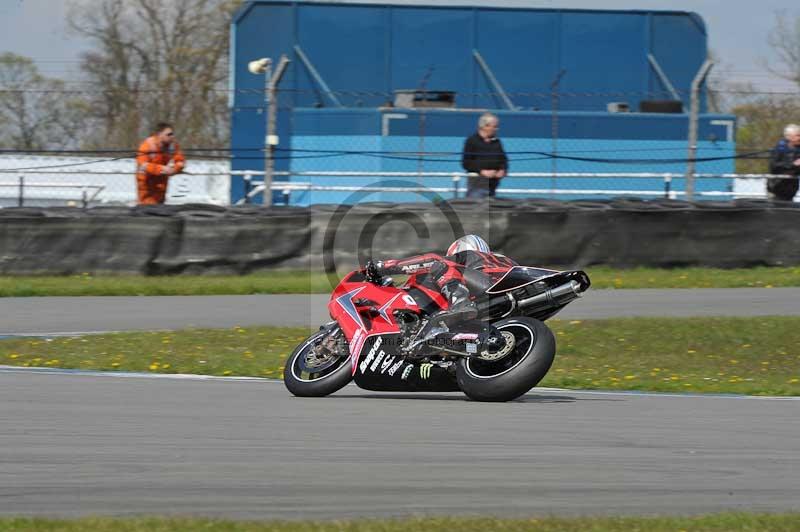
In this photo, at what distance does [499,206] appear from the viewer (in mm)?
15172

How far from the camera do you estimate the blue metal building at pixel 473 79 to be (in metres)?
24.2

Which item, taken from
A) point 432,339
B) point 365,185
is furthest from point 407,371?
point 365,185

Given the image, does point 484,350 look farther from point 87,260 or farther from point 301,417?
point 87,260

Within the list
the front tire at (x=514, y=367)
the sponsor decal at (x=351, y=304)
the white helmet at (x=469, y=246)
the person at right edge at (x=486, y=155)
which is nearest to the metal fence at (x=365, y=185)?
the person at right edge at (x=486, y=155)

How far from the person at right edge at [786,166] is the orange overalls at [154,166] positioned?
7427mm

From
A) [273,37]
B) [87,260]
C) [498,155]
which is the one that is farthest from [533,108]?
[87,260]

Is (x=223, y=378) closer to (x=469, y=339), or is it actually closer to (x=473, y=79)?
(x=469, y=339)

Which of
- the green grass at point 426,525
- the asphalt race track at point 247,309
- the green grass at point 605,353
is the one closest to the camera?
the green grass at point 426,525

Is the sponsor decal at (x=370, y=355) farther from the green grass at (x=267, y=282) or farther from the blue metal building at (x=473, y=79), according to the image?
the blue metal building at (x=473, y=79)

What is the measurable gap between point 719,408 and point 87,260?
28.8 feet

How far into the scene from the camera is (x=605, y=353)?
10.9m

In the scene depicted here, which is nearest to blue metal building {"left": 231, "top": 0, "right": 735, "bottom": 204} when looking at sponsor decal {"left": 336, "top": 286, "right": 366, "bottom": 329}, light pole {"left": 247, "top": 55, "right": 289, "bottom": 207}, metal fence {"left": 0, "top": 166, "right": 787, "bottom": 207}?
metal fence {"left": 0, "top": 166, "right": 787, "bottom": 207}

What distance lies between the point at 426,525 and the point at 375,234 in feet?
33.1

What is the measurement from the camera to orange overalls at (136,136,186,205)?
15.9 metres
